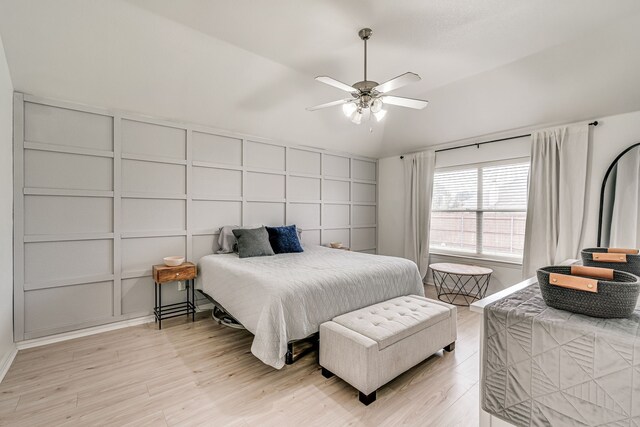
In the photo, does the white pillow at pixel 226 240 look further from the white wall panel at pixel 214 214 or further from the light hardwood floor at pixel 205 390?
the light hardwood floor at pixel 205 390

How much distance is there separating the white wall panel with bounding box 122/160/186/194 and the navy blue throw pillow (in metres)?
1.25

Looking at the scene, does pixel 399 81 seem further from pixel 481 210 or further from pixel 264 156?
pixel 481 210

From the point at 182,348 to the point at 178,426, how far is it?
105cm

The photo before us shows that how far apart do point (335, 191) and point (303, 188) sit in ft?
2.34

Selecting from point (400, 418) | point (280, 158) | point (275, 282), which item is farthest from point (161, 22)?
point (400, 418)

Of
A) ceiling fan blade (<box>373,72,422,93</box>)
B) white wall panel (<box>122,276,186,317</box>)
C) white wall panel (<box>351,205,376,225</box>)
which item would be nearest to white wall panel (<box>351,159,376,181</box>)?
white wall panel (<box>351,205,376,225</box>)

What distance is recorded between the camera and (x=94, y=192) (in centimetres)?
294

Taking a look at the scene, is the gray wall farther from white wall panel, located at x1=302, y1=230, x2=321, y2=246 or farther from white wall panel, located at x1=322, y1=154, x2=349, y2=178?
white wall panel, located at x1=322, y1=154, x2=349, y2=178

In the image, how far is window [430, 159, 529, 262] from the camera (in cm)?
400

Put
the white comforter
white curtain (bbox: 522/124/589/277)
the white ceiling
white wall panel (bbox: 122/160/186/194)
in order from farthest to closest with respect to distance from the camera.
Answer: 1. white curtain (bbox: 522/124/589/277)
2. white wall panel (bbox: 122/160/186/194)
3. the white ceiling
4. the white comforter

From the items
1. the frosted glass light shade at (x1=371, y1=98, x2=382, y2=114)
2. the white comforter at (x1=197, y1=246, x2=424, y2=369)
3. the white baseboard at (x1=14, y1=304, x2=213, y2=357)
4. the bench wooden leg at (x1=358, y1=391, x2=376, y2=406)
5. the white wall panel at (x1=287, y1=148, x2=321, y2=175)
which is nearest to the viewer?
the bench wooden leg at (x1=358, y1=391, x2=376, y2=406)

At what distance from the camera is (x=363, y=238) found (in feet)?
18.4

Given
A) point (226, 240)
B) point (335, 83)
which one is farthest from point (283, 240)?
point (335, 83)

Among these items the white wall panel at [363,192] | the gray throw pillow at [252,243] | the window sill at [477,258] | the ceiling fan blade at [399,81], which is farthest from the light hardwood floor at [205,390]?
the white wall panel at [363,192]
